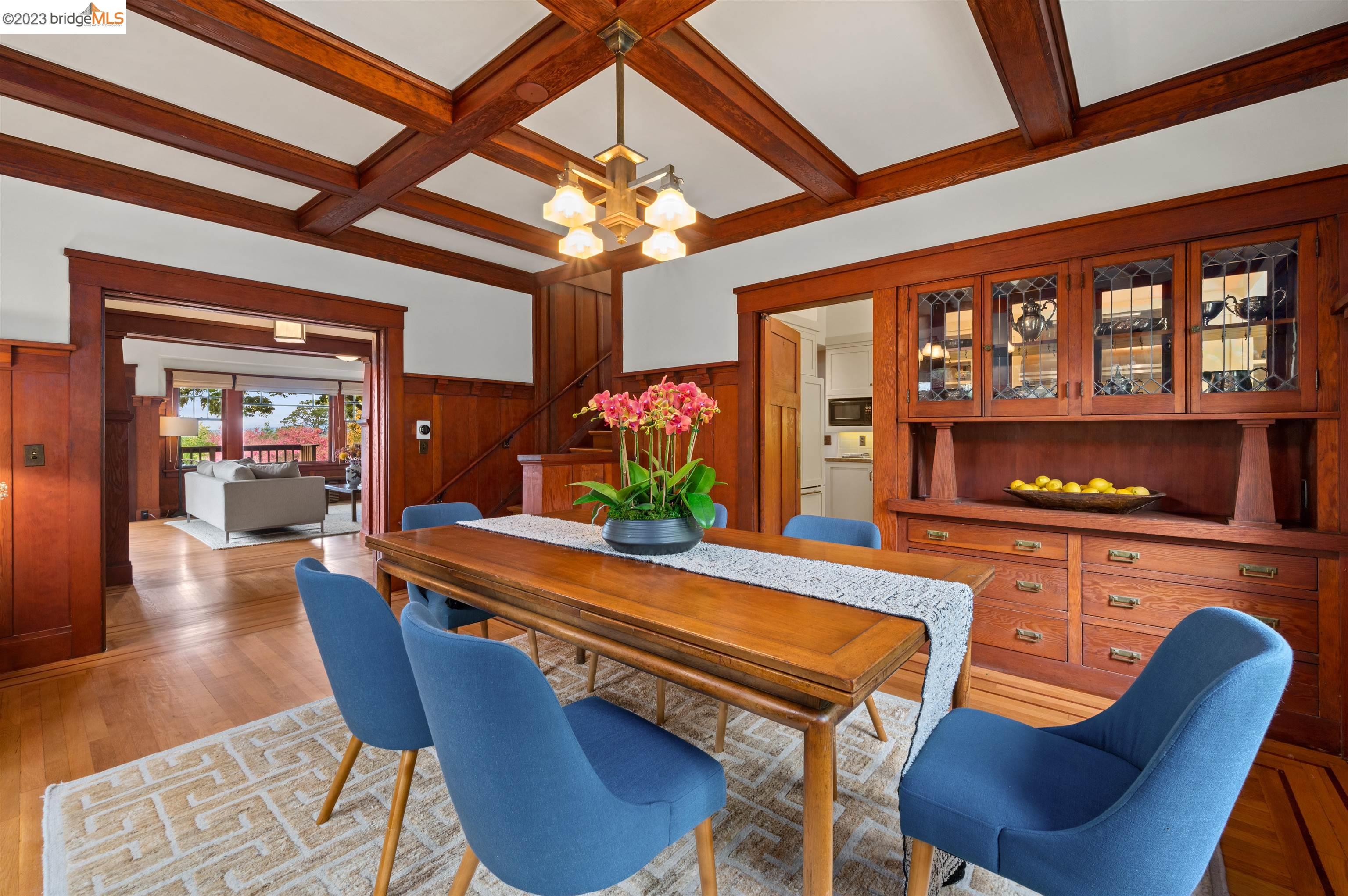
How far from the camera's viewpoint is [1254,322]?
243 cm

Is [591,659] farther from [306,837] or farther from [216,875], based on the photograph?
A: [216,875]

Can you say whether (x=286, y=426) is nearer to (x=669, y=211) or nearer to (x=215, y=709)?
(x=215, y=709)

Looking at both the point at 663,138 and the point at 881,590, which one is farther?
the point at 663,138

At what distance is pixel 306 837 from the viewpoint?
173 cm

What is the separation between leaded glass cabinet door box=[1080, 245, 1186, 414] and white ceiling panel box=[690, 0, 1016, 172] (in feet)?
2.96

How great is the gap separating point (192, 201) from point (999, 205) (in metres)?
4.71

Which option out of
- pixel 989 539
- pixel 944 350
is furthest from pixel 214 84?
pixel 989 539

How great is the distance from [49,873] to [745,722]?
7.20 feet

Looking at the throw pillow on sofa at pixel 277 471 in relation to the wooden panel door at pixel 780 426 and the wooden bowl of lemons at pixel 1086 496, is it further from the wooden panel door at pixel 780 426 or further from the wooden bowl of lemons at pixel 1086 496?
the wooden bowl of lemons at pixel 1086 496

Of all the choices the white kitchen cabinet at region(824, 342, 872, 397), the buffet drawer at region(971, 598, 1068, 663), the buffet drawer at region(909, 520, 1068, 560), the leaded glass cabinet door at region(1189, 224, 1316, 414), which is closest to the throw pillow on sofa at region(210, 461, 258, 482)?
the white kitchen cabinet at region(824, 342, 872, 397)

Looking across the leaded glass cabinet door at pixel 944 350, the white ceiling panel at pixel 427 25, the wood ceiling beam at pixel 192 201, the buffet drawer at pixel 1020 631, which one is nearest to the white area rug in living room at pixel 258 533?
the wood ceiling beam at pixel 192 201

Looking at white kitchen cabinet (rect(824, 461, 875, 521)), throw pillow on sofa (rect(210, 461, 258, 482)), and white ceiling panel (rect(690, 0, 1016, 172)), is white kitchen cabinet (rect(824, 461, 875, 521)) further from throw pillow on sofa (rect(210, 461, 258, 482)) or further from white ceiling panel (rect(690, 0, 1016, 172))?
throw pillow on sofa (rect(210, 461, 258, 482))

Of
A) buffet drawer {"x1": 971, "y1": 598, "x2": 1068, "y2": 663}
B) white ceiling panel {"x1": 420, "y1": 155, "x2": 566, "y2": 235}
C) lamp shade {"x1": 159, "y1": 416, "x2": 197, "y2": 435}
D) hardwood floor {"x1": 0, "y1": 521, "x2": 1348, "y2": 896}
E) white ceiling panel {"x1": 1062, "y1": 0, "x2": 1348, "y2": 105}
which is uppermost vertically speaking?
white ceiling panel {"x1": 420, "y1": 155, "x2": 566, "y2": 235}

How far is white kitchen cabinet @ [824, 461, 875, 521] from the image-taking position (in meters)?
5.71
